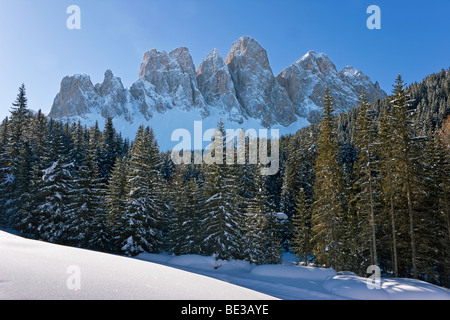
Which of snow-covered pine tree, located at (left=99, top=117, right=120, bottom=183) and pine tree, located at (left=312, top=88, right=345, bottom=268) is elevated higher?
snow-covered pine tree, located at (left=99, top=117, right=120, bottom=183)

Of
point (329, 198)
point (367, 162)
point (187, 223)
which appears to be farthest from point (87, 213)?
point (367, 162)

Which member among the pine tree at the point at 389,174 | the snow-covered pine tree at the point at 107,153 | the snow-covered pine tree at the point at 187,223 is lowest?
the snow-covered pine tree at the point at 187,223

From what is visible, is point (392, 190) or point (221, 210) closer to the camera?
point (392, 190)

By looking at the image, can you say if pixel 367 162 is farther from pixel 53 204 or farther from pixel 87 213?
pixel 53 204

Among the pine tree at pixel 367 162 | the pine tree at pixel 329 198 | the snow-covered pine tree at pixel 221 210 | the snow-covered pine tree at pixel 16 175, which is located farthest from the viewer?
the snow-covered pine tree at pixel 16 175

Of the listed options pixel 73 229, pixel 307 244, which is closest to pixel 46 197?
pixel 73 229

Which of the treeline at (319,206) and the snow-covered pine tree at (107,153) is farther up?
the snow-covered pine tree at (107,153)

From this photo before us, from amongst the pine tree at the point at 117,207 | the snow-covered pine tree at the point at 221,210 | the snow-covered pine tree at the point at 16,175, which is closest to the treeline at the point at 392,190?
the snow-covered pine tree at the point at 221,210

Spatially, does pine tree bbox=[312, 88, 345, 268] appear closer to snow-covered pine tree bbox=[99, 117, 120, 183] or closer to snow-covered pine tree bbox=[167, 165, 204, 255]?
snow-covered pine tree bbox=[167, 165, 204, 255]

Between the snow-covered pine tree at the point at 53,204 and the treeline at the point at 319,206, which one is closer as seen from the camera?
the treeline at the point at 319,206

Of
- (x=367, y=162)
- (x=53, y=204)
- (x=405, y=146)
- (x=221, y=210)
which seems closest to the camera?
(x=405, y=146)

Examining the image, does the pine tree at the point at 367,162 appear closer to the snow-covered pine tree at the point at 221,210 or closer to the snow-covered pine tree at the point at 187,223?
the snow-covered pine tree at the point at 221,210

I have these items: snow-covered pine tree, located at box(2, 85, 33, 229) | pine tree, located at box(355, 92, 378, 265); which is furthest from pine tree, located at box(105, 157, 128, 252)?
pine tree, located at box(355, 92, 378, 265)

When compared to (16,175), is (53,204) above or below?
below
